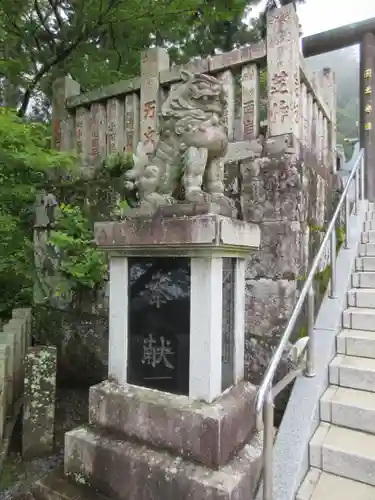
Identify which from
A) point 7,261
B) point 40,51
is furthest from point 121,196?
point 40,51

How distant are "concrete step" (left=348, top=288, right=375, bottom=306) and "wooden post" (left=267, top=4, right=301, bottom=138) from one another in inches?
71.5

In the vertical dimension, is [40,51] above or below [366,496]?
above

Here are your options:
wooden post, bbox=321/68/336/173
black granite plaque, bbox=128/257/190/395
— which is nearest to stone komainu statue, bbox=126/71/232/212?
black granite plaque, bbox=128/257/190/395

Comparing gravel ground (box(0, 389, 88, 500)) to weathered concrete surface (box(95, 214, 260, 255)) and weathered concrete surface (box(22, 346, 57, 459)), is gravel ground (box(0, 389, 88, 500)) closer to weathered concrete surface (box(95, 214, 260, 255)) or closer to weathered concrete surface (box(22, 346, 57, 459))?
weathered concrete surface (box(22, 346, 57, 459))

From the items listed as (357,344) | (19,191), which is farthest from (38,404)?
(357,344)

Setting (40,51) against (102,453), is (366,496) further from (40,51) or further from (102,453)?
(40,51)

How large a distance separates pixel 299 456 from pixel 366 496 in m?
0.47

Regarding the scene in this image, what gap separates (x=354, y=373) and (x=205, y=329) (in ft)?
5.19

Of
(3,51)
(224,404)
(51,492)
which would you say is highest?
(3,51)

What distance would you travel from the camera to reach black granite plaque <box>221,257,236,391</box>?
110 inches

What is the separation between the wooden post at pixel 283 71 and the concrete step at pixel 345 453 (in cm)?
283

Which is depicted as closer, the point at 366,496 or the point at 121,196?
the point at 366,496

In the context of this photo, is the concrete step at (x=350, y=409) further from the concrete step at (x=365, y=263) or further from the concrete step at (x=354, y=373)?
the concrete step at (x=365, y=263)

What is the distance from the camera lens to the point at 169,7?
6375 mm
